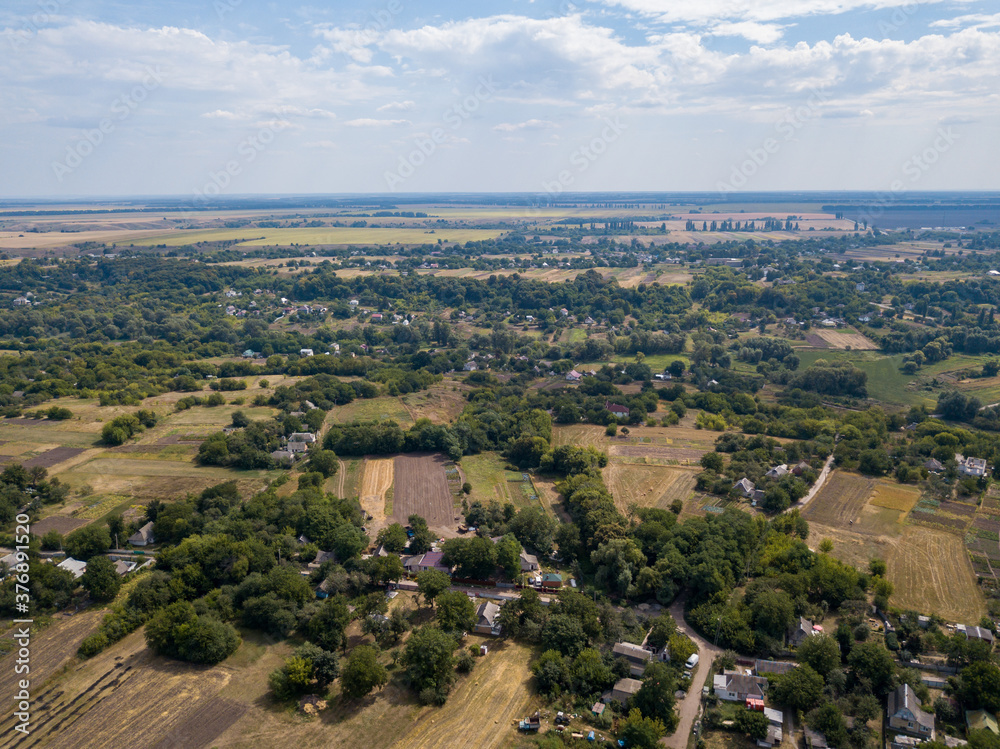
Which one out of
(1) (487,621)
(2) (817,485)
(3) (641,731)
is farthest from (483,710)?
(2) (817,485)

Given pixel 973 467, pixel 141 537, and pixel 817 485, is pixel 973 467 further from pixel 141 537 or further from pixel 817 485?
pixel 141 537

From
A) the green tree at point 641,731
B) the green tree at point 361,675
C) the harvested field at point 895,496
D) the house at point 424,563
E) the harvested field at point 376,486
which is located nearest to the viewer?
the green tree at point 641,731

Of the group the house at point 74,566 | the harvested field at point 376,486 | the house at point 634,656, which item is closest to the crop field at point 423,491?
the harvested field at point 376,486

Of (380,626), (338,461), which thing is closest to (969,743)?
(380,626)

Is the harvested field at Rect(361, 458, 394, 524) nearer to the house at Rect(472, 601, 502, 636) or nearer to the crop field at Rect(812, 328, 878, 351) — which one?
the house at Rect(472, 601, 502, 636)

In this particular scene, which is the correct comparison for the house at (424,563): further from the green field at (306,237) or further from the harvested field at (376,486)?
the green field at (306,237)
